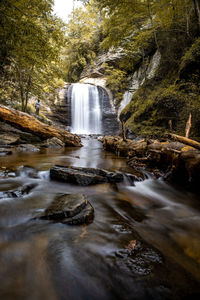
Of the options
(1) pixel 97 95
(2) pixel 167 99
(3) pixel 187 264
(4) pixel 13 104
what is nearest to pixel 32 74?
(4) pixel 13 104

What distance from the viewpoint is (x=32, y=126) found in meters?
8.90

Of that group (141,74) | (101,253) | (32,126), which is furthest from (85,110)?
(101,253)

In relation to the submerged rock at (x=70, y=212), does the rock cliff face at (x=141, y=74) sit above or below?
above

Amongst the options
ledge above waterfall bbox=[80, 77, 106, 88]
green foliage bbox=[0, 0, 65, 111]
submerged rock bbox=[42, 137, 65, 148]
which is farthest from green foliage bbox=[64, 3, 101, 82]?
submerged rock bbox=[42, 137, 65, 148]

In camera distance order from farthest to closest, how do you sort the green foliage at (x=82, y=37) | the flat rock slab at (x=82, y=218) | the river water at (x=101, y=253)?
the green foliage at (x=82, y=37) → the flat rock slab at (x=82, y=218) → the river water at (x=101, y=253)

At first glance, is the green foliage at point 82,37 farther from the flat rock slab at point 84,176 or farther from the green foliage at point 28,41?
the flat rock slab at point 84,176

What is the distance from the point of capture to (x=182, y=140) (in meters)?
3.28

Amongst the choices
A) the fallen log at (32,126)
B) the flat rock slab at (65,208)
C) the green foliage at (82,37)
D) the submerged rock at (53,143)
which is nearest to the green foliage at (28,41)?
the fallen log at (32,126)

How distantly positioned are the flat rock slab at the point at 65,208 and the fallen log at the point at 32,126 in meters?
7.74

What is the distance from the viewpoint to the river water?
3.39 feet

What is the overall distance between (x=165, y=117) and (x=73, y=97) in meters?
19.9

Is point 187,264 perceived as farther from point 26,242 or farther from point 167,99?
point 167,99

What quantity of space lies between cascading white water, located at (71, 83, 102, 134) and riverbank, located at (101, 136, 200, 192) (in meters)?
18.4

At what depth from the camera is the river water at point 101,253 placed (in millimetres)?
1034
